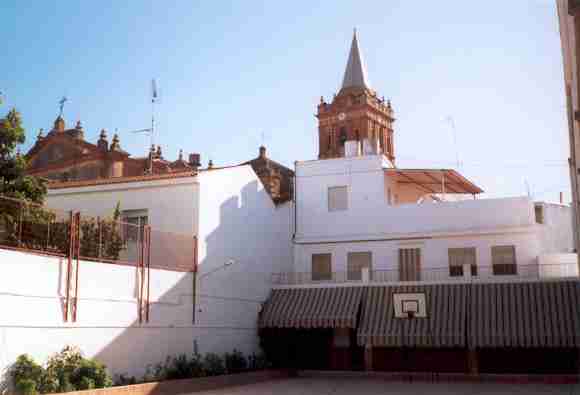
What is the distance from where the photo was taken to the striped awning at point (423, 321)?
95.9 feet

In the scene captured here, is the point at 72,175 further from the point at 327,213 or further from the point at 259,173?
the point at 327,213

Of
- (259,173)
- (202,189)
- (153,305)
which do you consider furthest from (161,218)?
(259,173)

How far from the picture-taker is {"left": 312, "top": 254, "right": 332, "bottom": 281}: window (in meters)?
34.3

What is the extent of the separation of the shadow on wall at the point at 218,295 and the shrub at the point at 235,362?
388 mm

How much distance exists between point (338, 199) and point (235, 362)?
10154 millimetres

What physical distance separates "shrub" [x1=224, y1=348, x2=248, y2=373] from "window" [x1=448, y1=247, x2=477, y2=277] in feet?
32.8

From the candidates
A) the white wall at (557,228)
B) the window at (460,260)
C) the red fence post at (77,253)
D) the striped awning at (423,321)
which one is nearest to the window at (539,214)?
the white wall at (557,228)

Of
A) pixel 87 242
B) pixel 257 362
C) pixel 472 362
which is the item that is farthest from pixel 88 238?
pixel 472 362

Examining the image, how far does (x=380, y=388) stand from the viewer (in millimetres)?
26047

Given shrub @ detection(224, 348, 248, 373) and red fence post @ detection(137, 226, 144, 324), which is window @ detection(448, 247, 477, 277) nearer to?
shrub @ detection(224, 348, 248, 373)

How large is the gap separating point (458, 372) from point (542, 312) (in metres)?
4.57

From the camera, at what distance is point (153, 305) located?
25.2 meters

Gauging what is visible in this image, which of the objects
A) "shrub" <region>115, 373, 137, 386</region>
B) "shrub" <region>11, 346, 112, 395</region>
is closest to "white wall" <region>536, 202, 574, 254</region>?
"shrub" <region>115, 373, 137, 386</region>

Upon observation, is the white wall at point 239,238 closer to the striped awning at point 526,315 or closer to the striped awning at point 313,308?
A: the striped awning at point 313,308
